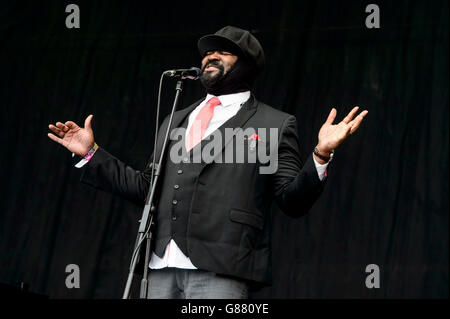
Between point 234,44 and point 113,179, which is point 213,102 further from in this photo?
point 113,179

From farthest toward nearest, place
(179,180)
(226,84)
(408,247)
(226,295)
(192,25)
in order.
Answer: (192,25) < (408,247) < (226,84) < (179,180) < (226,295)

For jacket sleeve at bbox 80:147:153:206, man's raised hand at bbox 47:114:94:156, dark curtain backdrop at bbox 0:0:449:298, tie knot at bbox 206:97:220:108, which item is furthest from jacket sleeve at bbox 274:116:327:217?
dark curtain backdrop at bbox 0:0:449:298

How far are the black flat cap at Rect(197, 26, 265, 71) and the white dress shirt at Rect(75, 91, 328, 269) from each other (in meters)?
0.16

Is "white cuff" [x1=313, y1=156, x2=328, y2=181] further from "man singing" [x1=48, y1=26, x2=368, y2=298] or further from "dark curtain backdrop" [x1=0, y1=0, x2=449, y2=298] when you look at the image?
"dark curtain backdrop" [x1=0, y1=0, x2=449, y2=298]

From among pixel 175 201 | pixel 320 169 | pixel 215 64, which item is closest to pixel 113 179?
pixel 175 201

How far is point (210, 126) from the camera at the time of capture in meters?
3.16

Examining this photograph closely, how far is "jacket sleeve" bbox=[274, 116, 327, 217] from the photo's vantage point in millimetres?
2889

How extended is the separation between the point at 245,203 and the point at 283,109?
196 cm

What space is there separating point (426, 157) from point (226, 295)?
2.17 meters

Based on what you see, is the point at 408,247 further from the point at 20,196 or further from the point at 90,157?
the point at 20,196

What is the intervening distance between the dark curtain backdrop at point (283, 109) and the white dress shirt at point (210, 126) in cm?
160

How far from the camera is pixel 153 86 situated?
5.07m

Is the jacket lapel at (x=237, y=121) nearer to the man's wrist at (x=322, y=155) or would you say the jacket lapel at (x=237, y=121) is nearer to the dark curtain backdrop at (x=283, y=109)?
the man's wrist at (x=322, y=155)
